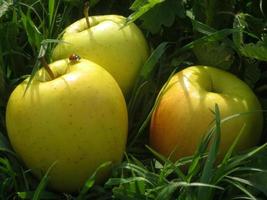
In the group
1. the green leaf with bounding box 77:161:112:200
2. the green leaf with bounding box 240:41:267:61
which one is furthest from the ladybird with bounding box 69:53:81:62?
the green leaf with bounding box 240:41:267:61

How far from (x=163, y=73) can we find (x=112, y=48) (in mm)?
171

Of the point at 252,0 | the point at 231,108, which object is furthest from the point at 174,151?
the point at 252,0

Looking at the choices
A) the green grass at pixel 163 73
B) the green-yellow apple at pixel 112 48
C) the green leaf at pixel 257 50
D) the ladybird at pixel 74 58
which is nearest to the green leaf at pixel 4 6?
the green grass at pixel 163 73

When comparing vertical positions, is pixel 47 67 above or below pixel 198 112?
above

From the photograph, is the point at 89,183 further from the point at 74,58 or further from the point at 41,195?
the point at 74,58

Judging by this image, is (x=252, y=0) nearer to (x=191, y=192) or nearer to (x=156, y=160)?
(x=156, y=160)

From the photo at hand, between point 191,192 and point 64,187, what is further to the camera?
point 64,187

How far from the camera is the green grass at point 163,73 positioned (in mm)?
1197

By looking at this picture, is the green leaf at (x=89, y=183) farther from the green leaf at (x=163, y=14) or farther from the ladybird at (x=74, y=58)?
the green leaf at (x=163, y=14)

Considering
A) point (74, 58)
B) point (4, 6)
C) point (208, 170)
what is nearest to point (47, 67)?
point (74, 58)

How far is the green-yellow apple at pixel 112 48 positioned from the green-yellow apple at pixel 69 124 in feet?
0.38

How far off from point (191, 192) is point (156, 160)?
0.24m

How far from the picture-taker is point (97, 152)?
52.3 inches

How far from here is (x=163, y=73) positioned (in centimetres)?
158
